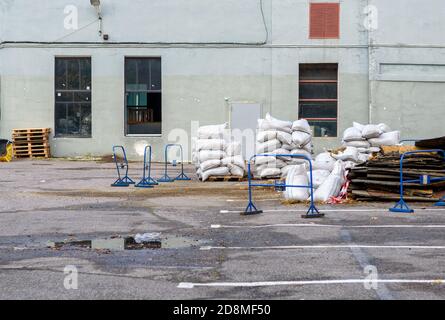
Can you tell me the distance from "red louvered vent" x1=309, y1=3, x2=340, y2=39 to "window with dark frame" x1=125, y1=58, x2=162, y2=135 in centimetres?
684

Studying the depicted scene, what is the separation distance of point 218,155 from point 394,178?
23.2ft

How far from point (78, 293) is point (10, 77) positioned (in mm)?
25442

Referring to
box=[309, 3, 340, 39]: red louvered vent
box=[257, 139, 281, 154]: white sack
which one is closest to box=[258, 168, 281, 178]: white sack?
box=[257, 139, 281, 154]: white sack

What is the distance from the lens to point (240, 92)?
97.5 ft

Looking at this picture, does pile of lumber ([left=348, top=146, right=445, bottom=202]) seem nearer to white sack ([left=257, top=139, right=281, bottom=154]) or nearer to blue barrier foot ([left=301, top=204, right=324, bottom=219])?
blue barrier foot ([left=301, top=204, right=324, bottom=219])

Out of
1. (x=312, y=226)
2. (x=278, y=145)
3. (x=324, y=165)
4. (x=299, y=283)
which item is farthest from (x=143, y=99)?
(x=299, y=283)

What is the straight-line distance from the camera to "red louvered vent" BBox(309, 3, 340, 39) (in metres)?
29.6

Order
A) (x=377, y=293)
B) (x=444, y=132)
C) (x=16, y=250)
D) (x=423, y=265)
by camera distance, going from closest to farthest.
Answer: (x=377, y=293), (x=423, y=265), (x=16, y=250), (x=444, y=132)

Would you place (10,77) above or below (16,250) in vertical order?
above

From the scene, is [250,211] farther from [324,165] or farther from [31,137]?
[31,137]

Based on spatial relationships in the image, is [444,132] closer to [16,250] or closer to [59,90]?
[59,90]

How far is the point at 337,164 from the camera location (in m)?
15.2

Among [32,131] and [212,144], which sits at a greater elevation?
[32,131]
